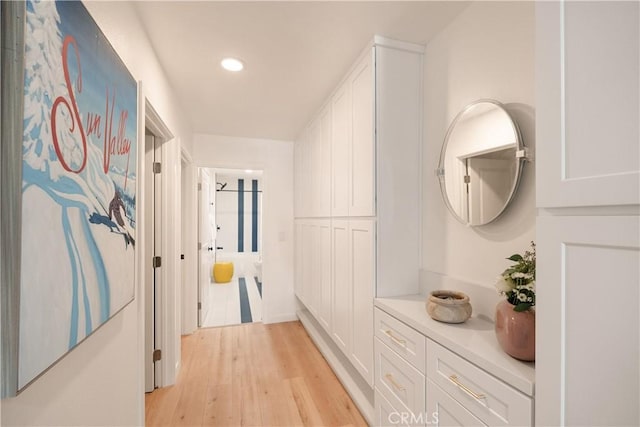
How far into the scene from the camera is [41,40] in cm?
63

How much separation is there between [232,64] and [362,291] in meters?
1.74

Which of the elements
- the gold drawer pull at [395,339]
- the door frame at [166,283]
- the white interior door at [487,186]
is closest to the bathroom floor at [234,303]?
the door frame at [166,283]

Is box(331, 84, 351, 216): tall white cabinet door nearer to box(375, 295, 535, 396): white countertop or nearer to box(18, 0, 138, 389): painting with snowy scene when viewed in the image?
box(375, 295, 535, 396): white countertop

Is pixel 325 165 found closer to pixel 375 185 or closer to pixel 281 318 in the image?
pixel 375 185

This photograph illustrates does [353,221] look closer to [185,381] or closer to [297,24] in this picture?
[297,24]

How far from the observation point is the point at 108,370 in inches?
43.2

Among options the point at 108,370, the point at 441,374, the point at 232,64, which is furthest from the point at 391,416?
the point at 232,64

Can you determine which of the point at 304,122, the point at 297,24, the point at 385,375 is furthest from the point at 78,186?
the point at 304,122

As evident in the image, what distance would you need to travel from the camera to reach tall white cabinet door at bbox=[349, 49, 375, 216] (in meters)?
1.64

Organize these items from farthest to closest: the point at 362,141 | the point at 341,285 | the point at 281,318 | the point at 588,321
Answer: the point at 281,318
the point at 341,285
the point at 362,141
the point at 588,321

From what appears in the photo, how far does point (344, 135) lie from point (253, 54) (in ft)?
2.60

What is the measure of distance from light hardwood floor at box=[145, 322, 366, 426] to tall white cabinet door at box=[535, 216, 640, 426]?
1.53 m

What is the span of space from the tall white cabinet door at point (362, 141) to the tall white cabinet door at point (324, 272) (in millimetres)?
559

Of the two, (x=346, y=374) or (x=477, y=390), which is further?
(x=346, y=374)
